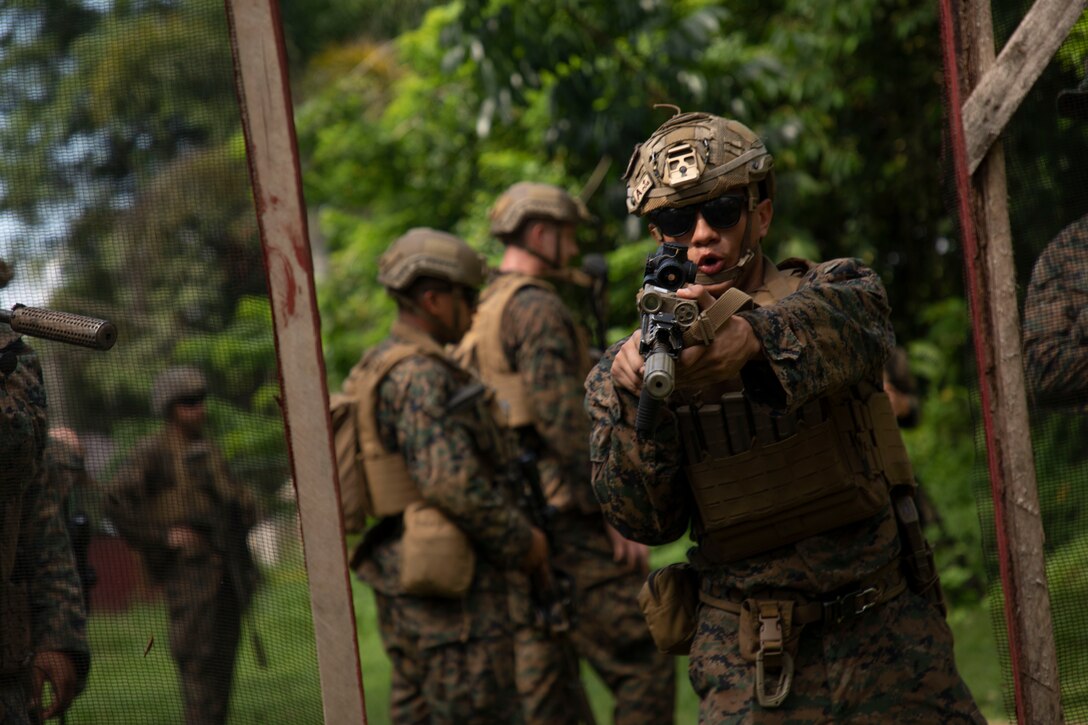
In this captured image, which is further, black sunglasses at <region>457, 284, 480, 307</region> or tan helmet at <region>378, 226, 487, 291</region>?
black sunglasses at <region>457, 284, 480, 307</region>

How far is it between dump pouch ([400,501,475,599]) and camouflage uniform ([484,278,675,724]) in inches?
23.3

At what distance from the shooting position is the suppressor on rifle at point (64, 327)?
11.0 feet

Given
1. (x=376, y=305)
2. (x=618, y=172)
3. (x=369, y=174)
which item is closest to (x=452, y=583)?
(x=618, y=172)

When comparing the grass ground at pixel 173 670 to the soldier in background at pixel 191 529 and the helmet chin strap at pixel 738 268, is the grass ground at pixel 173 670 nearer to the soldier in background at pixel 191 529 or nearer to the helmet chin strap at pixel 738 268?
the soldier in background at pixel 191 529

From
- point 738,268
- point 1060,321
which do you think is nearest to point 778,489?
point 738,268

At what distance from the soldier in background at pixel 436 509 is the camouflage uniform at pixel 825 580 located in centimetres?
196

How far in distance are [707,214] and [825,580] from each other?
94 cm

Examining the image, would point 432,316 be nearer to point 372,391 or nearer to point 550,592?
point 372,391

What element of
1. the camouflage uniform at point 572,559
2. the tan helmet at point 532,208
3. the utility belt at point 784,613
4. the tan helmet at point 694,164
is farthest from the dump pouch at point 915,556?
the tan helmet at point 532,208

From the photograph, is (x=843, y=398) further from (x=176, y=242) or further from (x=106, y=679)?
(x=106, y=679)

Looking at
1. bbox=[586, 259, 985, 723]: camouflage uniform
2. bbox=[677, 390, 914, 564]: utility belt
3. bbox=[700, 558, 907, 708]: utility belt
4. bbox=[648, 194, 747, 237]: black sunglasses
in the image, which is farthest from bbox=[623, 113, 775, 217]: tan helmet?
bbox=[700, 558, 907, 708]: utility belt

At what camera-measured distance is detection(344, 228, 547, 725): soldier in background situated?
5422 millimetres

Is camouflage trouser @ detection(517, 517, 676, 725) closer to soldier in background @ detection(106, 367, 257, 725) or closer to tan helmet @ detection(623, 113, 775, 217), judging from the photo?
soldier in background @ detection(106, 367, 257, 725)

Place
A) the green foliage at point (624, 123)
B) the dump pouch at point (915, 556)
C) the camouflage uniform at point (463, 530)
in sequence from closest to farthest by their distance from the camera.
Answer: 1. the dump pouch at point (915, 556)
2. the camouflage uniform at point (463, 530)
3. the green foliage at point (624, 123)
